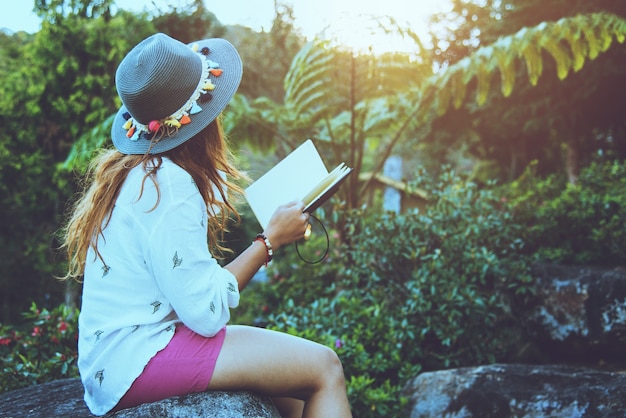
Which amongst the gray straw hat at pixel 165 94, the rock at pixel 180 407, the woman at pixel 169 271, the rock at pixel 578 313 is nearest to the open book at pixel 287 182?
the woman at pixel 169 271

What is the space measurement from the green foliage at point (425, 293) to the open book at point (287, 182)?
1.52 meters

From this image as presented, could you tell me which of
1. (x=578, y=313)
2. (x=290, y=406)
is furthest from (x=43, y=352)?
(x=578, y=313)

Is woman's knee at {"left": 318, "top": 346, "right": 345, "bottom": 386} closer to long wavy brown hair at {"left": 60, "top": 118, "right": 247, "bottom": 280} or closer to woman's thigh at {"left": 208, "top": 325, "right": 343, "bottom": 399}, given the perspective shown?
woman's thigh at {"left": 208, "top": 325, "right": 343, "bottom": 399}

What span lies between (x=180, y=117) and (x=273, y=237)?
19.5 inches

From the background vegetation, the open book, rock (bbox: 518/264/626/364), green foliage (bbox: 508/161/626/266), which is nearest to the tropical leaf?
the background vegetation

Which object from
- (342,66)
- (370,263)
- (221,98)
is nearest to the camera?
(221,98)

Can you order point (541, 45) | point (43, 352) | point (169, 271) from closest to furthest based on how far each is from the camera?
point (169, 271)
point (43, 352)
point (541, 45)

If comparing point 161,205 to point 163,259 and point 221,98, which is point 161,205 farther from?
point 221,98

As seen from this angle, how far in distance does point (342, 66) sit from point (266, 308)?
109 inches

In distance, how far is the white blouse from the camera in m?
1.60

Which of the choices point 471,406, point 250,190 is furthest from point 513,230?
point 250,190

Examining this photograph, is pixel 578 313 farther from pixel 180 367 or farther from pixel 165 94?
pixel 165 94

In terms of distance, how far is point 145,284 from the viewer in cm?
171

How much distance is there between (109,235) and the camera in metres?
1.74
